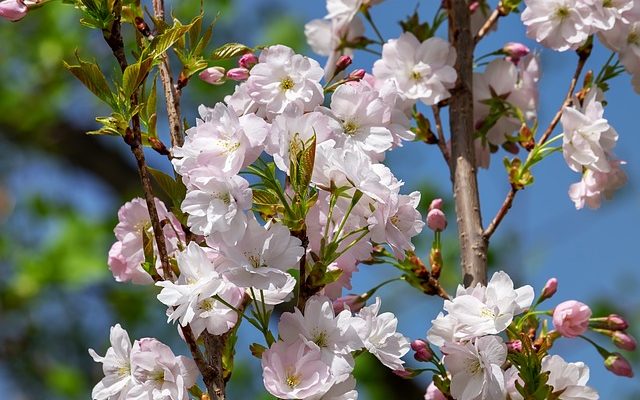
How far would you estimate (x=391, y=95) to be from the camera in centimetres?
87

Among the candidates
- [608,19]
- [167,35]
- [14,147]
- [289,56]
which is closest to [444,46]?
[608,19]

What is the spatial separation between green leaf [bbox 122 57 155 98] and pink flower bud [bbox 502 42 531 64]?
1.75ft

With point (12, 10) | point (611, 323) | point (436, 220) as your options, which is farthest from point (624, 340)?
point (12, 10)

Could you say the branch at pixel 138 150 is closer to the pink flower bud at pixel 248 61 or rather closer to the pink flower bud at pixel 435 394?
the pink flower bud at pixel 248 61

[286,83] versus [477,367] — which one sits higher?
[286,83]

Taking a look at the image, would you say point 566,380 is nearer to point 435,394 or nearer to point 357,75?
point 435,394

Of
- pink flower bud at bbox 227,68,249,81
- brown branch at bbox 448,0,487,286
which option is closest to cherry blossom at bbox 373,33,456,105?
brown branch at bbox 448,0,487,286

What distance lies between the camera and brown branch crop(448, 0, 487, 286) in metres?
1.01

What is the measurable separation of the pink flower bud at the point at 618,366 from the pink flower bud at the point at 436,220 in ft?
0.75

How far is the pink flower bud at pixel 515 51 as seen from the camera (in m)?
1.13

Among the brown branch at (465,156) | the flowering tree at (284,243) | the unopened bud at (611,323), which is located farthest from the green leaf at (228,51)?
the unopened bud at (611,323)

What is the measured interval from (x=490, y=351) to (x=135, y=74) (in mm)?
362

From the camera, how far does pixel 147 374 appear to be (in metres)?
0.75

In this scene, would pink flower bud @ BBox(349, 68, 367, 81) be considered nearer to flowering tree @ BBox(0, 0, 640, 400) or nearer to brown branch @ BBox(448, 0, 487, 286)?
flowering tree @ BBox(0, 0, 640, 400)
